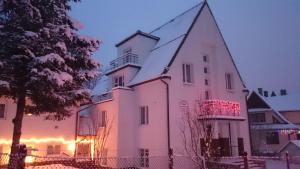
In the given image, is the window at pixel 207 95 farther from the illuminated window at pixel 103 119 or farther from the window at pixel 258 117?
the window at pixel 258 117

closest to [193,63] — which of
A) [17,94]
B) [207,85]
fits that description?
[207,85]

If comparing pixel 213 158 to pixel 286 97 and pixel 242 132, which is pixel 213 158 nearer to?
pixel 242 132

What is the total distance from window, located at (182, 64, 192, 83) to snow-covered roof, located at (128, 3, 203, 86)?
1.62 meters

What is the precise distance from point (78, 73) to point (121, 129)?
8164 millimetres

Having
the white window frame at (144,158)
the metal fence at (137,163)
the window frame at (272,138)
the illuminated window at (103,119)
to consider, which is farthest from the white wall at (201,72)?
the window frame at (272,138)

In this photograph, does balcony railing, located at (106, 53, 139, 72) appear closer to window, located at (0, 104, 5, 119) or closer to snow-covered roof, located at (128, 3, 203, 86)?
snow-covered roof, located at (128, 3, 203, 86)

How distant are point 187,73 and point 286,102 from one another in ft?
104

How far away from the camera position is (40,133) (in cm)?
2178

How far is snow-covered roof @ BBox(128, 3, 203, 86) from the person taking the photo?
21.5 metres

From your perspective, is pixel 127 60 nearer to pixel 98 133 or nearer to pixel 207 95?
pixel 98 133

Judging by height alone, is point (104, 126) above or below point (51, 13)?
below

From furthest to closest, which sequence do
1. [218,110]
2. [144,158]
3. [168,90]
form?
[144,158] < [218,110] < [168,90]

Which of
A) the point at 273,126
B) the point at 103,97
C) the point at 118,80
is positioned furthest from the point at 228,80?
the point at 273,126

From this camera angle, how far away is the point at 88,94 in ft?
53.5
